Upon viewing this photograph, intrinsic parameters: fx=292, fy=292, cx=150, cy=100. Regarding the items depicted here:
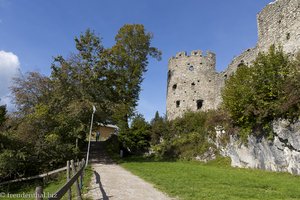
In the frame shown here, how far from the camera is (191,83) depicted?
30406mm

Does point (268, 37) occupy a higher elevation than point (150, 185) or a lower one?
higher

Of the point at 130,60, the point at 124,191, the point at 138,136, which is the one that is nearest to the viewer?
the point at 124,191

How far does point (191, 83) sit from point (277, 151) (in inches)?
692

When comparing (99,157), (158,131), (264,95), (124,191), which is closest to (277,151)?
(264,95)

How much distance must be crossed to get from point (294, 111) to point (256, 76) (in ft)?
9.10

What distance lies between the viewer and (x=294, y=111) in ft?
41.6

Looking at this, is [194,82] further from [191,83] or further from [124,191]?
[124,191]

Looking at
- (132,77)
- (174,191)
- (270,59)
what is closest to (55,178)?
(174,191)

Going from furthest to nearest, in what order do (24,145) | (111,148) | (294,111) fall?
(111,148)
(24,145)
(294,111)

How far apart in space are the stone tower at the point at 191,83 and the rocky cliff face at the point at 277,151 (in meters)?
13.7

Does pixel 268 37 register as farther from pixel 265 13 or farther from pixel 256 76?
pixel 256 76

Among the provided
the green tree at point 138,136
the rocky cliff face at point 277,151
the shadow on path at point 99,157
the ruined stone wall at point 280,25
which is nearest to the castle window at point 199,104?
the green tree at point 138,136

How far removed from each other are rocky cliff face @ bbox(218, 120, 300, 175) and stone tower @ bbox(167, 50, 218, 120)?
13.7 metres

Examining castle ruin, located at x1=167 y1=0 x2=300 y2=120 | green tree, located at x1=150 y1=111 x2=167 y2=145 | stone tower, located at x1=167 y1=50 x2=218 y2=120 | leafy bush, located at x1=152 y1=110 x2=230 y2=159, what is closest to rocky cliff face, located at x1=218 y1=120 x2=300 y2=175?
leafy bush, located at x1=152 y1=110 x2=230 y2=159
